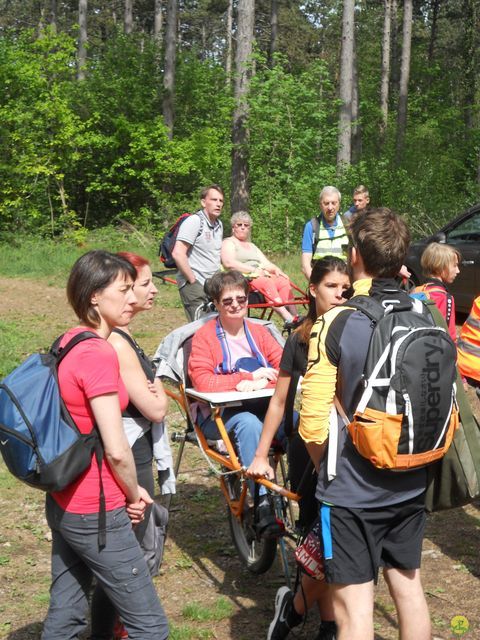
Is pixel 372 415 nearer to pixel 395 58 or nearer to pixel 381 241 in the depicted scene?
pixel 381 241

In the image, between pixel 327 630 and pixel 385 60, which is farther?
pixel 385 60

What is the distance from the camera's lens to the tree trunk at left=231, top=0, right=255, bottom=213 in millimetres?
17453

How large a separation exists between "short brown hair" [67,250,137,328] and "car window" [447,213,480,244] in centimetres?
858

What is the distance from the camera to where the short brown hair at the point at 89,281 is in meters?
2.92

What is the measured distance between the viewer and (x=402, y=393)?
2.56 meters

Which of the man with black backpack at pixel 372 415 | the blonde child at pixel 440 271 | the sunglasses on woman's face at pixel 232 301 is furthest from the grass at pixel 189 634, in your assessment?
the blonde child at pixel 440 271

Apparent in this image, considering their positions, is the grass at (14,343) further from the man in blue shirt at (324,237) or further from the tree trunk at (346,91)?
the tree trunk at (346,91)

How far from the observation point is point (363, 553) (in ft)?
8.83

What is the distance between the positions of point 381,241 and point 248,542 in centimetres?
259

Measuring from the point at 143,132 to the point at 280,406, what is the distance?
21.2 m

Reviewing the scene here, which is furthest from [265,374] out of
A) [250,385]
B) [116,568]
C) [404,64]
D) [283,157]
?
[404,64]

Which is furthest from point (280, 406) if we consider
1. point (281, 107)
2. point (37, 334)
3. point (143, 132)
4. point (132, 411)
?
point (143, 132)

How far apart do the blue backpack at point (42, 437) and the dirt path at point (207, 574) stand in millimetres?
1658

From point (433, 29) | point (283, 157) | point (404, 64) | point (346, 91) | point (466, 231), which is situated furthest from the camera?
point (433, 29)
